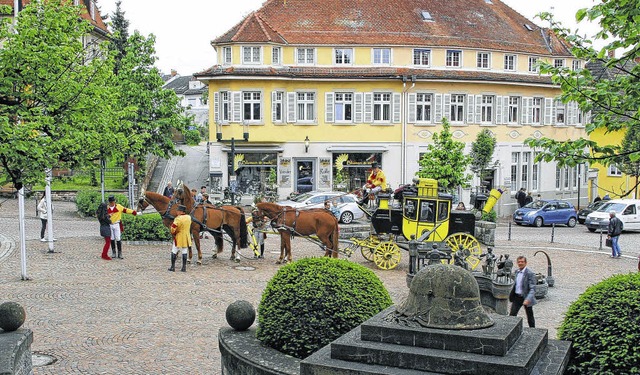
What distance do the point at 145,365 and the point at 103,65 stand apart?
7.40 metres

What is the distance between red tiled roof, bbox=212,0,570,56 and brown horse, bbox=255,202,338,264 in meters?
20.1

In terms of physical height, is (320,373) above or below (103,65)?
below

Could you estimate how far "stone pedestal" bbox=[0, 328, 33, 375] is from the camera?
8539mm

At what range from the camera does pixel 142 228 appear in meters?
23.3

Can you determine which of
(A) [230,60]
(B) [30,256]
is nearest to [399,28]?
(A) [230,60]

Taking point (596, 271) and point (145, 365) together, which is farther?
point (596, 271)

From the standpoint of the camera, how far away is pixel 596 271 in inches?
838

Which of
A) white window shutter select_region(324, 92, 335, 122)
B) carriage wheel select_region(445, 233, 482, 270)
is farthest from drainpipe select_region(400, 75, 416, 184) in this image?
carriage wheel select_region(445, 233, 482, 270)

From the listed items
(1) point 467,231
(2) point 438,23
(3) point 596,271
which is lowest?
(3) point 596,271

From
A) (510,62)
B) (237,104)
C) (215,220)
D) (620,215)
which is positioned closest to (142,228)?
(215,220)

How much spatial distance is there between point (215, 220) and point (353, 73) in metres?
21.1

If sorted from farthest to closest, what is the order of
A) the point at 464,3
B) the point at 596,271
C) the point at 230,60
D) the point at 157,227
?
the point at 464,3 < the point at 230,60 < the point at 157,227 < the point at 596,271

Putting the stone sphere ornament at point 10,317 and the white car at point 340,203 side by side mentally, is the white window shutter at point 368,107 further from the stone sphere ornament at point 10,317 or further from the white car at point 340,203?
the stone sphere ornament at point 10,317

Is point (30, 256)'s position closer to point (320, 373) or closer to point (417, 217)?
point (417, 217)
